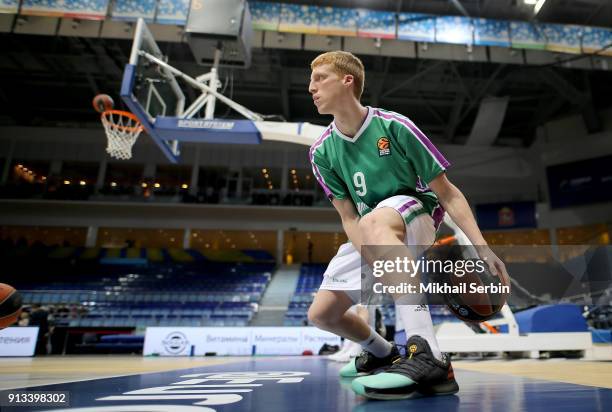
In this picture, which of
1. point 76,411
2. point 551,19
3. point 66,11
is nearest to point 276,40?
point 66,11

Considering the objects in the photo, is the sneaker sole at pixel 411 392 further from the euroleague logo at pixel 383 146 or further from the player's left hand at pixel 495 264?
the euroleague logo at pixel 383 146

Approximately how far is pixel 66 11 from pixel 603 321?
1343 centimetres

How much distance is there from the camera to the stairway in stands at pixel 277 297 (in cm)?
1276

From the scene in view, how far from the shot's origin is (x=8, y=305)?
1534 mm

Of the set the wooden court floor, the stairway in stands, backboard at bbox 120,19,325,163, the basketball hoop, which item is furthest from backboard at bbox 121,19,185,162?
the stairway in stands

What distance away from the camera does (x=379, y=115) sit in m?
1.78

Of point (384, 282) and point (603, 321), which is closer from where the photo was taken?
point (384, 282)

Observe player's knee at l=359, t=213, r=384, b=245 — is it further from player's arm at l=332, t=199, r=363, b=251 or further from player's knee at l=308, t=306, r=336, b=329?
player's knee at l=308, t=306, r=336, b=329

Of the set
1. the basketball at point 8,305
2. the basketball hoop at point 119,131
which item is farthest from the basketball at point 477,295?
the basketball hoop at point 119,131

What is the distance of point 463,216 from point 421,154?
308 mm

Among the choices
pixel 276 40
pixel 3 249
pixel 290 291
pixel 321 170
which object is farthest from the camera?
pixel 3 249

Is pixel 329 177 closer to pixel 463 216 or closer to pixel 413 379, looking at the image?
pixel 463 216

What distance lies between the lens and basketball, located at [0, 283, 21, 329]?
1.52 meters

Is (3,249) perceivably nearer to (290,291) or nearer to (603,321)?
(290,291)
